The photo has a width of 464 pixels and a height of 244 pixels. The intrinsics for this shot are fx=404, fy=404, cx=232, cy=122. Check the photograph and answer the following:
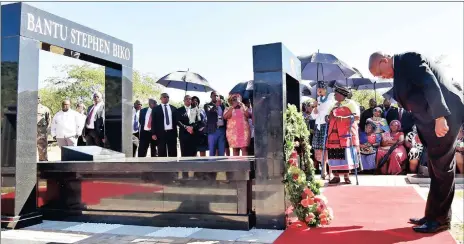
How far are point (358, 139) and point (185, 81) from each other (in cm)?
498

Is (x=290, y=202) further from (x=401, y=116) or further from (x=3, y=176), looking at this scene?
(x=401, y=116)

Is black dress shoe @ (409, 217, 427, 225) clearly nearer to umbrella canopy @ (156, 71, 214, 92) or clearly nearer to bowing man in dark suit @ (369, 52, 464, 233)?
bowing man in dark suit @ (369, 52, 464, 233)

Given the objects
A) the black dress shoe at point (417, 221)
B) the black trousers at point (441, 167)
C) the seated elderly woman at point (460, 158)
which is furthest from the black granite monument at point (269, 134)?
the seated elderly woman at point (460, 158)

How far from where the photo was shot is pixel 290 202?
183 inches

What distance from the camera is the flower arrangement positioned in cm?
427

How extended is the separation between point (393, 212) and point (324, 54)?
19.4ft

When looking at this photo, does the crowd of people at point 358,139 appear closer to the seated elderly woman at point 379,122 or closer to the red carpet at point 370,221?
the seated elderly woman at point 379,122

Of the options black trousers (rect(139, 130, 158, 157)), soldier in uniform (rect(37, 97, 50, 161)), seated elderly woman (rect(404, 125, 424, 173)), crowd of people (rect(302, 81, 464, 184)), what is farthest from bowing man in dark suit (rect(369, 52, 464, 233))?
soldier in uniform (rect(37, 97, 50, 161))

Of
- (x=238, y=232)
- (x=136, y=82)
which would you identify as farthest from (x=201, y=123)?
(x=136, y=82)

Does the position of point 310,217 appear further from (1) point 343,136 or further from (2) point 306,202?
(1) point 343,136

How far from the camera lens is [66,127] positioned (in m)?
8.96

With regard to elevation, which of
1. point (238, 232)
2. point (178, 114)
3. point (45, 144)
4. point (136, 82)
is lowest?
point (238, 232)

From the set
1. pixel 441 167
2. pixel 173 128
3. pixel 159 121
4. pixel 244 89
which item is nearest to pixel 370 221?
pixel 441 167

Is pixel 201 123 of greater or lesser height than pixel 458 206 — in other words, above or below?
above
